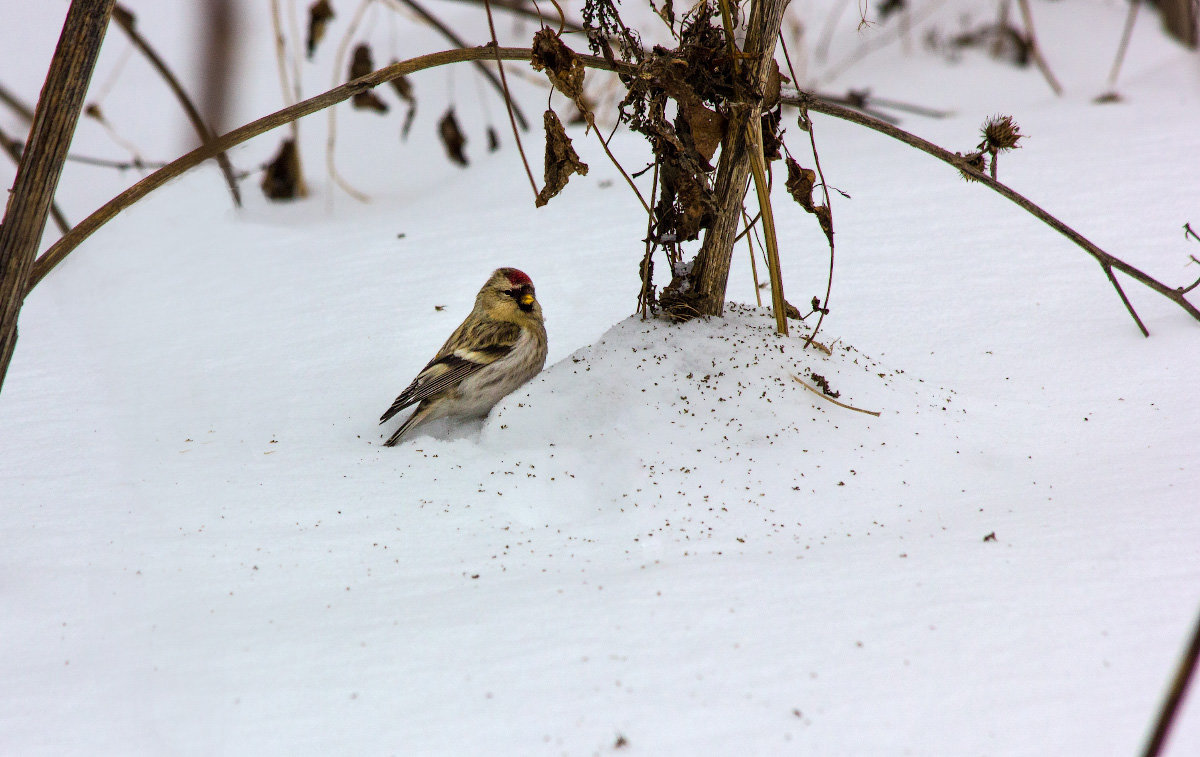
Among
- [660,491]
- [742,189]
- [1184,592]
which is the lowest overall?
[660,491]

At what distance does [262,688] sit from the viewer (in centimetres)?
173

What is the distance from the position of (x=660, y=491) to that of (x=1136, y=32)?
6.15 metres

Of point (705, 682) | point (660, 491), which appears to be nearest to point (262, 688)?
point (705, 682)

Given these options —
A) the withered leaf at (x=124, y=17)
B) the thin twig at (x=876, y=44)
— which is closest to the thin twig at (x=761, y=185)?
the withered leaf at (x=124, y=17)

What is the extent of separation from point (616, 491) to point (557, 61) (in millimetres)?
1066

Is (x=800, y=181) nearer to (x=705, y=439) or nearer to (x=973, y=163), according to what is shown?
(x=973, y=163)

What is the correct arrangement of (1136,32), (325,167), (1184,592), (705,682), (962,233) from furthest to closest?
(1136,32) → (325,167) → (962,233) → (1184,592) → (705,682)

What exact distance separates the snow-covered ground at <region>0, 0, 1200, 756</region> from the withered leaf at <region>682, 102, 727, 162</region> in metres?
0.58

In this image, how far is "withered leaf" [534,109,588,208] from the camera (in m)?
2.40

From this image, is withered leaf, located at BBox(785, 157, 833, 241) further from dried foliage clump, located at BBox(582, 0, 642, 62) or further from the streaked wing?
the streaked wing

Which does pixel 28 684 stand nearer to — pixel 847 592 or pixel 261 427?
pixel 261 427

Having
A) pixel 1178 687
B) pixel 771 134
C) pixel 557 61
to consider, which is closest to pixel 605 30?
pixel 557 61

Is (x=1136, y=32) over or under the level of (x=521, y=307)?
over

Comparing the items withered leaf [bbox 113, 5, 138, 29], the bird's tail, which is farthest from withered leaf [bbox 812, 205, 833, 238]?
withered leaf [bbox 113, 5, 138, 29]
